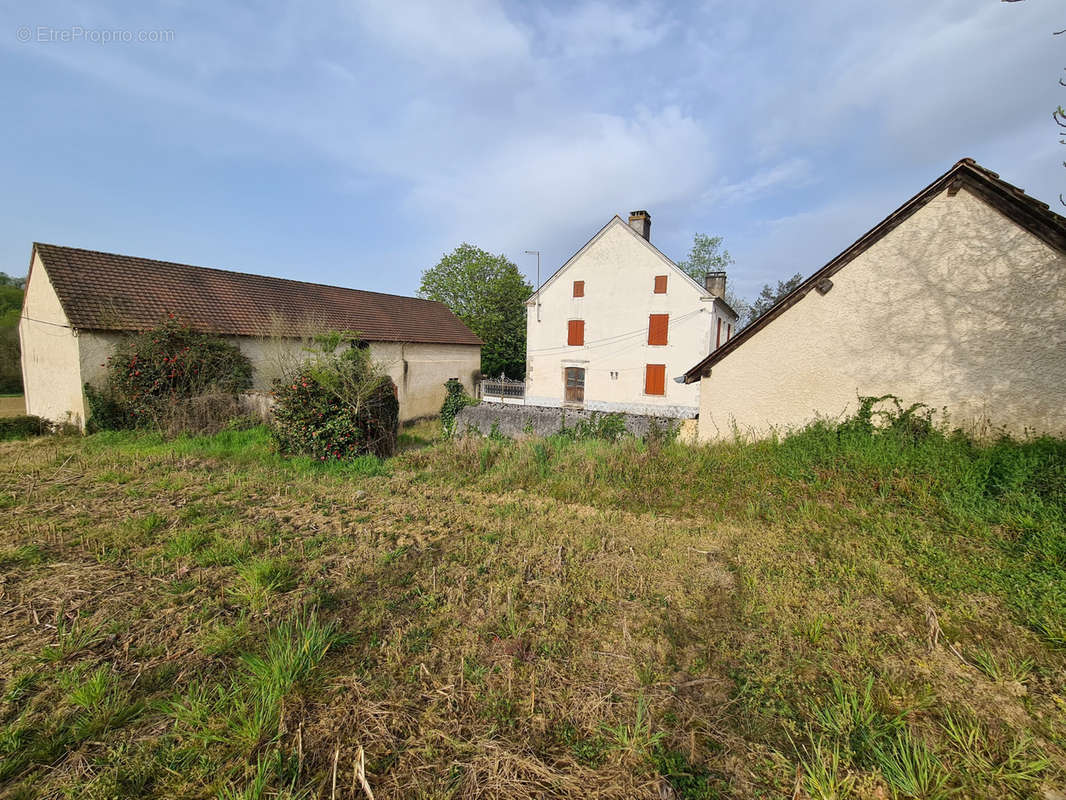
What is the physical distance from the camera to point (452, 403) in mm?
Result: 20562

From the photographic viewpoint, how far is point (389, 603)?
3684 mm

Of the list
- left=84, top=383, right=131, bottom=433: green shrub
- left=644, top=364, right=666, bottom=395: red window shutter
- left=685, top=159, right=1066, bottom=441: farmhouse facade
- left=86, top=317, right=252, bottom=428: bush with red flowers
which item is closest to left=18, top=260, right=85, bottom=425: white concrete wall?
left=84, top=383, right=131, bottom=433: green shrub

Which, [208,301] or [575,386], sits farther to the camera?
[575,386]

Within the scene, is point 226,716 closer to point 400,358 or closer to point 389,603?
point 389,603

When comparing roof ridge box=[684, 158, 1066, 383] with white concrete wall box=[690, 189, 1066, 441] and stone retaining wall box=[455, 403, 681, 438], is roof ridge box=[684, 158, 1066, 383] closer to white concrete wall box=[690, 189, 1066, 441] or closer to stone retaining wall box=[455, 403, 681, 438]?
white concrete wall box=[690, 189, 1066, 441]

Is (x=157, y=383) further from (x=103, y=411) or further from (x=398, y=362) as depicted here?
(x=398, y=362)

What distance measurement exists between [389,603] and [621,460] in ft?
16.4

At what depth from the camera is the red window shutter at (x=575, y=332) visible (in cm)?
2088

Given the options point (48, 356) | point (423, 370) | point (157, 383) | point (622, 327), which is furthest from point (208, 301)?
point (622, 327)

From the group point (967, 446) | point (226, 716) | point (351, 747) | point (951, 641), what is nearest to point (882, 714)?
point (951, 641)

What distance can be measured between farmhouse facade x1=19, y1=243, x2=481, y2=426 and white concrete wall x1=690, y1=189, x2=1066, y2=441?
Answer: 12.1m

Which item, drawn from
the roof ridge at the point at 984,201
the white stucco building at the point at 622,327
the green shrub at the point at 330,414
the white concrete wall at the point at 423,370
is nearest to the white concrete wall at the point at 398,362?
the white concrete wall at the point at 423,370

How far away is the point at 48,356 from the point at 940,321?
2262 centimetres

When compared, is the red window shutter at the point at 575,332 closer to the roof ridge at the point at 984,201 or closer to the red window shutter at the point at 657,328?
the red window shutter at the point at 657,328
